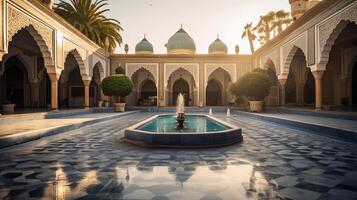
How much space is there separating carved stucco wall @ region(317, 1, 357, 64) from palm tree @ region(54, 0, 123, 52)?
49.6ft

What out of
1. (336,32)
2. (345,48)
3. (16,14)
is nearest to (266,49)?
(345,48)

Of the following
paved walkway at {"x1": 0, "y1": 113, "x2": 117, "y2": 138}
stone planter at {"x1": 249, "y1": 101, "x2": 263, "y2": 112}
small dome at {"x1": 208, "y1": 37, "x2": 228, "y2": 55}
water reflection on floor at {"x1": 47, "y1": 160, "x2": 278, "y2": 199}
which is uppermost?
small dome at {"x1": 208, "y1": 37, "x2": 228, "y2": 55}

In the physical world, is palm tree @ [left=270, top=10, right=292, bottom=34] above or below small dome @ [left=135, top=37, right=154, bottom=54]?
above

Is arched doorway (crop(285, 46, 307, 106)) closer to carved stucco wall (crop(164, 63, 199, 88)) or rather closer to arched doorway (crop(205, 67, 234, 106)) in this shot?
arched doorway (crop(205, 67, 234, 106))

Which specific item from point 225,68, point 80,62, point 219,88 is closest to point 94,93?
point 80,62

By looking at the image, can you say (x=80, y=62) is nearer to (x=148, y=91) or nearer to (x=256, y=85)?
(x=148, y=91)

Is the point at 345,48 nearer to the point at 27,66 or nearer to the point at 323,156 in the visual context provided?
the point at 323,156

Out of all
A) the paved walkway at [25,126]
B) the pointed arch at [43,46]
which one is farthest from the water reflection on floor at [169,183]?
the pointed arch at [43,46]

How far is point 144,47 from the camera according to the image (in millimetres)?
24078

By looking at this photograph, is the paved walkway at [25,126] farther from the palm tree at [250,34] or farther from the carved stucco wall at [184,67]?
the palm tree at [250,34]

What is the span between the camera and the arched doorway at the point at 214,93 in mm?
22797

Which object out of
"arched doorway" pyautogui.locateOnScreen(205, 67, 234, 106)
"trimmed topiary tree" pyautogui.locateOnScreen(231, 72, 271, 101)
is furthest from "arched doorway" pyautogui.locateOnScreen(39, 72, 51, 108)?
"trimmed topiary tree" pyautogui.locateOnScreen(231, 72, 271, 101)

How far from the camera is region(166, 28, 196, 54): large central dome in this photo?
23.2m

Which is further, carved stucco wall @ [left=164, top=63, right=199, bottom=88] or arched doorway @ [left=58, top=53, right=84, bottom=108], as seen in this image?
carved stucco wall @ [left=164, top=63, right=199, bottom=88]
